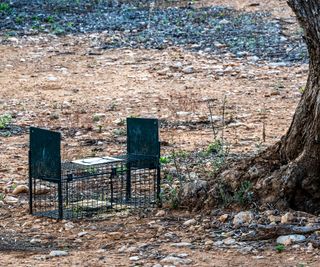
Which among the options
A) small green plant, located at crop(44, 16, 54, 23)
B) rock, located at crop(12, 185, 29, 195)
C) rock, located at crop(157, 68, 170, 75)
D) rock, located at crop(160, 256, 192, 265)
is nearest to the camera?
rock, located at crop(160, 256, 192, 265)

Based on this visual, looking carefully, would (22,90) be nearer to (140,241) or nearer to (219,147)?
(219,147)

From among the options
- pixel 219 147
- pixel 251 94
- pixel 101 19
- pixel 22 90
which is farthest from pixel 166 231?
pixel 101 19

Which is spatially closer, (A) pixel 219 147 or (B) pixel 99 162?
(B) pixel 99 162

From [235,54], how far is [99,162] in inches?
289

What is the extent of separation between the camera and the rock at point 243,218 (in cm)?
586

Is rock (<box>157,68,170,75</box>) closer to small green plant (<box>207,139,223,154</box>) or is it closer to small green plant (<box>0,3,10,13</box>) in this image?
small green plant (<box>207,139,223,154</box>)

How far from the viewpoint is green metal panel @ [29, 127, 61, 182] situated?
6.38m

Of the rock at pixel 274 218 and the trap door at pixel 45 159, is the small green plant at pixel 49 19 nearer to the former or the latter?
the trap door at pixel 45 159

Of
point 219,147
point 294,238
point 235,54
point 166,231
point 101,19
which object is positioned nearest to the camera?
point 294,238

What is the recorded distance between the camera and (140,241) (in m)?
5.83

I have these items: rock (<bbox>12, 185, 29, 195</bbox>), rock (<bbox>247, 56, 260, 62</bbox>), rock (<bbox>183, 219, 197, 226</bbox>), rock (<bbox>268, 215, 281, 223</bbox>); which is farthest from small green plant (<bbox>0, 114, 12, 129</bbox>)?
rock (<bbox>268, 215, 281, 223</bbox>)

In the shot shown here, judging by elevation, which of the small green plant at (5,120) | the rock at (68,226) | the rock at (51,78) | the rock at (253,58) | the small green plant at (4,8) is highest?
the small green plant at (4,8)

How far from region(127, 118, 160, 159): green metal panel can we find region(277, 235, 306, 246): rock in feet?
4.57

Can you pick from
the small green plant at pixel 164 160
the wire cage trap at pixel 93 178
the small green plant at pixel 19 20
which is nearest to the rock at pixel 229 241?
the wire cage trap at pixel 93 178
